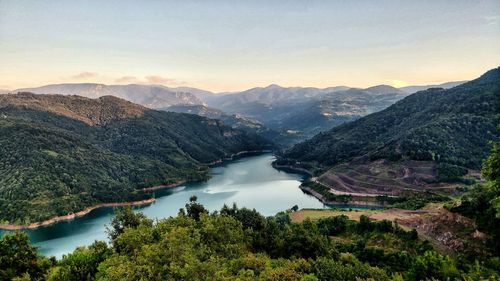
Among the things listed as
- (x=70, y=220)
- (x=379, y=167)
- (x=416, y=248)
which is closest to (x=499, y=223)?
(x=416, y=248)

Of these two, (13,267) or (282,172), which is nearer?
(13,267)

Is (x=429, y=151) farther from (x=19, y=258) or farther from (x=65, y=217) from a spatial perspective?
(x=19, y=258)

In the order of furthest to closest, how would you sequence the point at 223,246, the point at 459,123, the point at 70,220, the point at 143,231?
the point at 459,123, the point at 70,220, the point at 143,231, the point at 223,246

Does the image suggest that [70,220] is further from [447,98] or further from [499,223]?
[447,98]

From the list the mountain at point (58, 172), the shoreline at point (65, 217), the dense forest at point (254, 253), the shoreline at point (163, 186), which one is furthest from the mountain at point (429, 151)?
the mountain at point (58, 172)

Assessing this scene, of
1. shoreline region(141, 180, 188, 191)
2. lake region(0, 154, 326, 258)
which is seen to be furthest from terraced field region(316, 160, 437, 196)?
shoreline region(141, 180, 188, 191)

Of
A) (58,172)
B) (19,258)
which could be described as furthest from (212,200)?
(19,258)

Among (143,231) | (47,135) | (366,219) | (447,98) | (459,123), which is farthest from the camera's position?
(447,98)

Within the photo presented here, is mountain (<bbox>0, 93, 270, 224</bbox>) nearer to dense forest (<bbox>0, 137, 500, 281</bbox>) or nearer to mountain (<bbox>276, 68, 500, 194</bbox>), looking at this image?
dense forest (<bbox>0, 137, 500, 281</bbox>)
